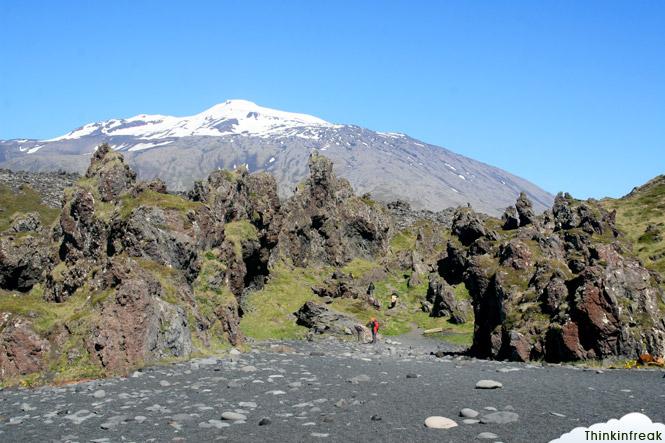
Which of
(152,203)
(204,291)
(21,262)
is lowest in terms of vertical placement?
(204,291)

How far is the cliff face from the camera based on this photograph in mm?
24047

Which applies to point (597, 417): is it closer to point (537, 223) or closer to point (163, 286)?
point (163, 286)

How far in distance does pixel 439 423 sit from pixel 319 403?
4.50m

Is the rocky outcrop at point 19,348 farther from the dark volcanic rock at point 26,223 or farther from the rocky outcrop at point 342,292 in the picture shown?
the rocky outcrop at point 342,292

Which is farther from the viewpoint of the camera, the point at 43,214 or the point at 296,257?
the point at 43,214

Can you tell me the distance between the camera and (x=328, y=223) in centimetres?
7806

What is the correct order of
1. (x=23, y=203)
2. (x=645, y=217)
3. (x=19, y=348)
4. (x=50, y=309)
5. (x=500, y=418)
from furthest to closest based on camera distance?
(x=23, y=203) < (x=645, y=217) < (x=50, y=309) < (x=19, y=348) < (x=500, y=418)

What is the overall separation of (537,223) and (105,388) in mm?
67328

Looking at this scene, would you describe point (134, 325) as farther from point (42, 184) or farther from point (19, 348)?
point (42, 184)

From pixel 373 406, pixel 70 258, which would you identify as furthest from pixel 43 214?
pixel 373 406

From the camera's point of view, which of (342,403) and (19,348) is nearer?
(342,403)

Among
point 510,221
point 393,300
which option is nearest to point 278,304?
point 393,300

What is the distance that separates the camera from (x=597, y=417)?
45.1 feet

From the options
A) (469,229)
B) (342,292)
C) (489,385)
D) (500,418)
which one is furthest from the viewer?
(469,229)
